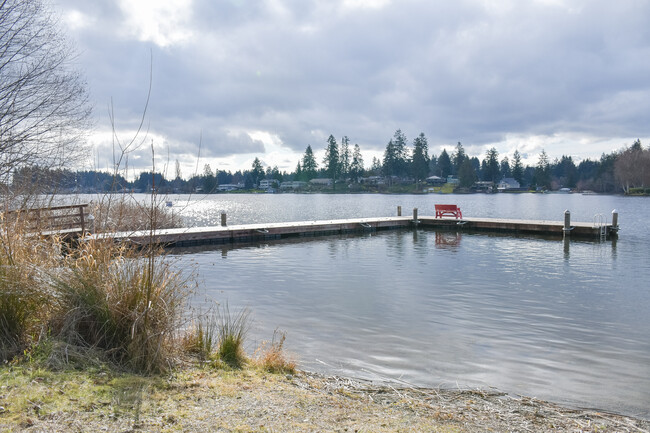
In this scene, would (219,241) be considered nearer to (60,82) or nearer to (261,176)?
(60,82)

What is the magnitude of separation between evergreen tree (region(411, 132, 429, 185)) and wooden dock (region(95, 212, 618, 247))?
278 ft

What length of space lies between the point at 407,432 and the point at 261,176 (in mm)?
143691

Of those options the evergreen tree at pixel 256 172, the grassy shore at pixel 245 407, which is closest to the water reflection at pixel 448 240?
the grassy shore at pixel 245 407

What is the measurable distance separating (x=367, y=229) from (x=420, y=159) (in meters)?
89.0

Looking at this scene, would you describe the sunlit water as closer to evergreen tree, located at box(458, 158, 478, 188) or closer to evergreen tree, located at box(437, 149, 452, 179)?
evergreen tree, located at box(458, 158, 478, 188)

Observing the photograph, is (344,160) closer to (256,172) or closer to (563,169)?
(256,172)

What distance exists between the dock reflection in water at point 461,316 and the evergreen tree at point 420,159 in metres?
95.0

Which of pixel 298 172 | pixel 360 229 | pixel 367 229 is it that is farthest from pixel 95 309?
pixel 298 172

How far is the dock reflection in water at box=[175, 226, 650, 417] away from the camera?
5895mm

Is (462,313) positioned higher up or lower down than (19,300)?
lower down

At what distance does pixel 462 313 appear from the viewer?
9102 millimetres

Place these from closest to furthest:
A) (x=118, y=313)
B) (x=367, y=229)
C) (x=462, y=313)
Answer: (x=118, y=313)
(x=462, y=313)
(x=367, y=229)

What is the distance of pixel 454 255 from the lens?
17.5 meters

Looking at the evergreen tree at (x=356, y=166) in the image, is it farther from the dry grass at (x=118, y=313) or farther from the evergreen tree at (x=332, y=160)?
the dry grass at (x=118, y=313)
